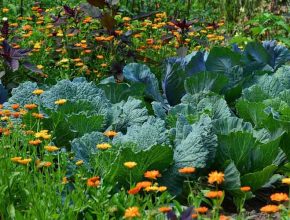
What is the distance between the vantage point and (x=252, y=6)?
804 cm

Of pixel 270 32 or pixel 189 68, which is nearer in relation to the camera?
pixel 189 68

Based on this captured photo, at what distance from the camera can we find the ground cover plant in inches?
112

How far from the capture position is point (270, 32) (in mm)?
7090

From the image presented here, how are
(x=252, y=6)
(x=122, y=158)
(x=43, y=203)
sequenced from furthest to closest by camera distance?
1. (x=252, y=6)
2. (x=122, y=158)
3. (x=43, y=203)

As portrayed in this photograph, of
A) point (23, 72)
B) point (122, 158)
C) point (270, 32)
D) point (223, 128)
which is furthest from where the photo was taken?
point (270, 32)

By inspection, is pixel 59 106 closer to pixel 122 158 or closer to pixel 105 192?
pixel 122 158

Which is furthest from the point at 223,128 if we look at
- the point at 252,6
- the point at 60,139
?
the point at 252,6

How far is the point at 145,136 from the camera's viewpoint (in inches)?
132

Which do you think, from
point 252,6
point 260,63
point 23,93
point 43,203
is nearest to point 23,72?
point 23,93

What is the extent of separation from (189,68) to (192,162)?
48.7 inches

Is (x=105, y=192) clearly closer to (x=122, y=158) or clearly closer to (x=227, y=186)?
(x=122, y=158)

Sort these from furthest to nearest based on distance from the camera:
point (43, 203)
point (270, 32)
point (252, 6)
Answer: point (252, 6) < point (270, 32) < point (43, 203)

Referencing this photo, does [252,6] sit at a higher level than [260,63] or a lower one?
lower

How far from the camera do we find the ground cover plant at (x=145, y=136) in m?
2.83
